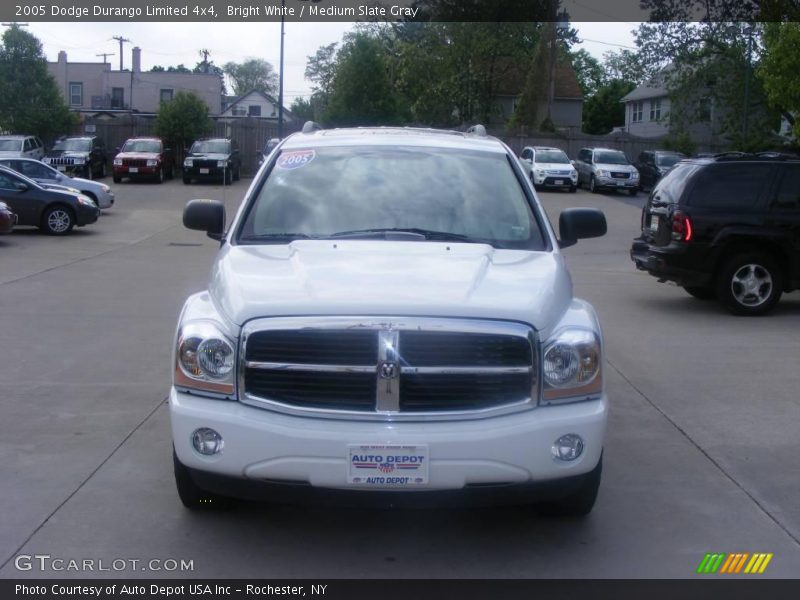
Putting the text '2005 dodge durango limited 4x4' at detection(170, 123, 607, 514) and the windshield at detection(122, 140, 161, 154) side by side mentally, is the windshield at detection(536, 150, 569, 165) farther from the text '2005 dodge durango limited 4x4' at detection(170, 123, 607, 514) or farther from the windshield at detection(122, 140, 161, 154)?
the text '2005 dodge durango limited 4x4' at detection(170, 123, 607, 514)

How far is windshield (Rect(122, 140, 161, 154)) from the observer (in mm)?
38350

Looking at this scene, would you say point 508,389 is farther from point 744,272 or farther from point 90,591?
point 744,272

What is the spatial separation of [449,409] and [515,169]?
94.2 inches

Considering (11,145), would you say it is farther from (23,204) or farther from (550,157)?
(550,157)

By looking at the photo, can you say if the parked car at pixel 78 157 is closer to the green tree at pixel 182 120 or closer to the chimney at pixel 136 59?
the green tree at pixel 182 120

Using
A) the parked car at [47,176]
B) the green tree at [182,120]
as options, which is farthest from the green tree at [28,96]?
the parked car at [47,176]

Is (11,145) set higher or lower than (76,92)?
lower

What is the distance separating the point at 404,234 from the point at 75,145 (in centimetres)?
3510

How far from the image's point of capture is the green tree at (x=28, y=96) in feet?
142

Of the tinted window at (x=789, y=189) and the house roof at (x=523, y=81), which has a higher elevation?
the house roof at (x=523, y=81)

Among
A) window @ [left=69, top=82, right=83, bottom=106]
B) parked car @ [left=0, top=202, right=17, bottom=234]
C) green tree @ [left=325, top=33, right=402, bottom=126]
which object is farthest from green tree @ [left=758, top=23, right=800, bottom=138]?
window @ [left=69, top=82, right=83, bottom=106]

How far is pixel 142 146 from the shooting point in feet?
127

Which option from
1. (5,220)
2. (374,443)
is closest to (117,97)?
(5,220)

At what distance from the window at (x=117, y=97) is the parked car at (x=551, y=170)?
44268 millimetres
